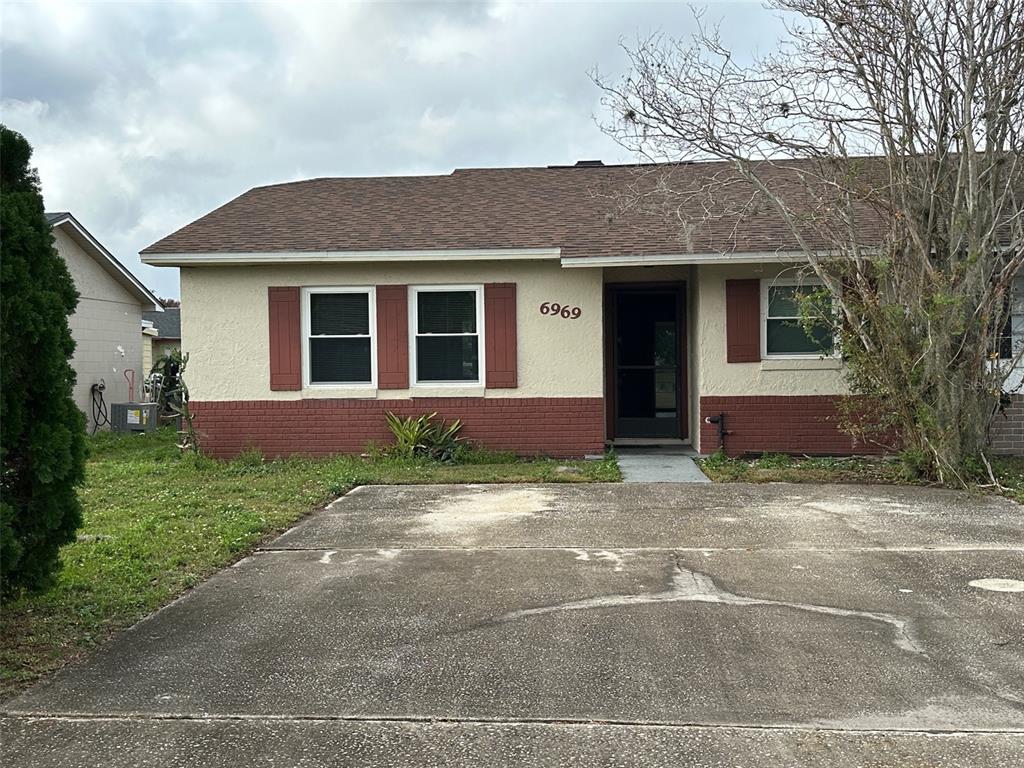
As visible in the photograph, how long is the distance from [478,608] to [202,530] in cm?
331

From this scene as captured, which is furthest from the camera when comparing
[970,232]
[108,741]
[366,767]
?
[970,232]

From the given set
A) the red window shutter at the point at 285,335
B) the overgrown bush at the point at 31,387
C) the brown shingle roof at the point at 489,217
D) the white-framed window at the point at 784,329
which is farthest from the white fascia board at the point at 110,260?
the overgrown bush at the point at 31,387

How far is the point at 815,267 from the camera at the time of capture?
9820 mm

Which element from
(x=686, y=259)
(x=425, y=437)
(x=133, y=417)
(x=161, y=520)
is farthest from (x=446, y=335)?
(x=133, y=417)

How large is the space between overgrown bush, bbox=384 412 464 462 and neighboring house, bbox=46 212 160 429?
30.9 ft

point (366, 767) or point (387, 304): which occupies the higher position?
point (387, 304)

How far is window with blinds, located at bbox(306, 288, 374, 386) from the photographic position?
40.1ft

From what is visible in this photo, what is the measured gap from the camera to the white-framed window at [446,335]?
12133 millimetres

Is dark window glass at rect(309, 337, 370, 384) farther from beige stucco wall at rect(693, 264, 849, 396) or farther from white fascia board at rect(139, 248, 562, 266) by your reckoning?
beige stucco wall at rect(693, 264, 849, 396)

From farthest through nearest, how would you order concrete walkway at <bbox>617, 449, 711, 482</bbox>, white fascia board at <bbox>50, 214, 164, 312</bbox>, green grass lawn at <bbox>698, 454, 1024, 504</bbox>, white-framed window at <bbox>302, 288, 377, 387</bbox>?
white fascia board at <bbox>50, 214, 164, 312</bbox>, white-framed window at <bbox>302, 288, 377, 387</bbox>, concrete walkway at <bbox>617, 449, 711, 482</bbox>, green grass lawn at <bbox>698, 454, 1024, 504</bbox>

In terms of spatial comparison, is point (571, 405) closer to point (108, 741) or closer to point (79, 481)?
point (79, 481)

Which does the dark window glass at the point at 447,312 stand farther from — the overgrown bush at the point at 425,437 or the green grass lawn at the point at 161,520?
the green grass lawn at the point at 161,520

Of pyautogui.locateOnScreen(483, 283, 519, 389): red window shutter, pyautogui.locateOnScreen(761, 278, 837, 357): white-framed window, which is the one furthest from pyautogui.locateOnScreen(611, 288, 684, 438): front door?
pyautogui.locateOnScreen(483, 283, 519, 389): red window shutter

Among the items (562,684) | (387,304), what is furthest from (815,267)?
(562,684)
